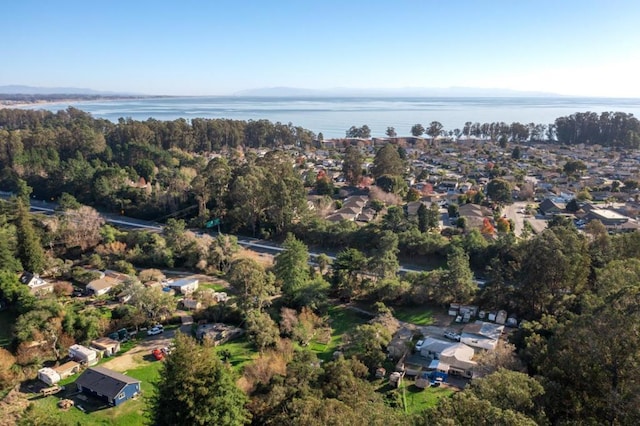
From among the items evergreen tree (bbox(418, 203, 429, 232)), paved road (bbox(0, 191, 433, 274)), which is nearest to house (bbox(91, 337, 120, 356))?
paved road (bbox(0, 191, 433, 274))

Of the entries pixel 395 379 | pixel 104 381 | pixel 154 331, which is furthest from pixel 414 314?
pixel 104 381

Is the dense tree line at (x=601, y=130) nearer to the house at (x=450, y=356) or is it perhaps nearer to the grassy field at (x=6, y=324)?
the house at (x=450, y=356)

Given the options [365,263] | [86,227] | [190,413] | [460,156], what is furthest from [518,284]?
[460,156]

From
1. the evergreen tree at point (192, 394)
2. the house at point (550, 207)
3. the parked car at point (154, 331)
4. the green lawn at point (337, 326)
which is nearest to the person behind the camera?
the evergreen tree at point (192, 394)

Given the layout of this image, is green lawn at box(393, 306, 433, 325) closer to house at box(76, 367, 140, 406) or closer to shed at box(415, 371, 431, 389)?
shed at box(415, 371, 431, 389)

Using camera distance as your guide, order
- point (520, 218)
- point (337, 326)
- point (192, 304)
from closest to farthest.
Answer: point (337, 326) → point (192, 304) → point (520, 218)

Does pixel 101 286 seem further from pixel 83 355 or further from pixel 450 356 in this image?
pixel 450 356

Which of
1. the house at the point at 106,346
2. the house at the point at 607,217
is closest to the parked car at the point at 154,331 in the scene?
the house at the point at 106,346
